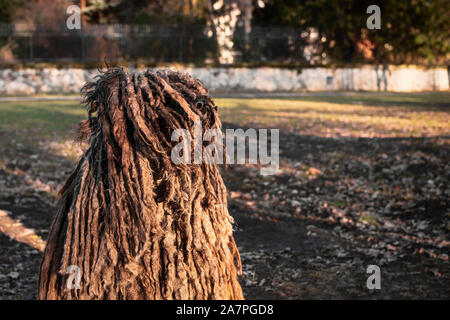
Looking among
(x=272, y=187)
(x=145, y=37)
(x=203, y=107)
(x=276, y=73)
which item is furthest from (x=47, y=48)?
(x=203, y=107)

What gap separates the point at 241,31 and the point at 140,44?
553cm

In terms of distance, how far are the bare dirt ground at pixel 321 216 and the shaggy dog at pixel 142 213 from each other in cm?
433

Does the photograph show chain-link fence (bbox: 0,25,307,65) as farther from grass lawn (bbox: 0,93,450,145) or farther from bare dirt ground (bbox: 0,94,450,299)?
bare dirt ground (bbox: 0,94,450,299)

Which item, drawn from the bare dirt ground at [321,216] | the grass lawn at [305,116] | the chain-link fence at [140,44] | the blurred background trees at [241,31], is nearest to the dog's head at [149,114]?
the bare dirt ground at [321,216]

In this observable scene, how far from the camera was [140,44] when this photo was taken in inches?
1256

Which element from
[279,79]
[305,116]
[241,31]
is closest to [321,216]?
[305,116]

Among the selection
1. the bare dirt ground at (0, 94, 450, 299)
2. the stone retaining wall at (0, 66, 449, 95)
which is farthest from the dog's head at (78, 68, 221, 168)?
the stone retaining wall at (0, 66, 449, 95)

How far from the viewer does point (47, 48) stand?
30.3 m

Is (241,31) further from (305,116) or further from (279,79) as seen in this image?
(305,116)

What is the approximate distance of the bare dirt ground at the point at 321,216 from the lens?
768 cm

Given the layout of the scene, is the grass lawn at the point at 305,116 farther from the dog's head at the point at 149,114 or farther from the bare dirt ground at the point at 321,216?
the dog's head at the point at 149,114

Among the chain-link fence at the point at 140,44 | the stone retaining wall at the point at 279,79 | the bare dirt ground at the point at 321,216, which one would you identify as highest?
the chain-link fence at the point at 140,44

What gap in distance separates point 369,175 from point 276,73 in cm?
1972

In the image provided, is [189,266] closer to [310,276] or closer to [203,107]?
[203,107]
